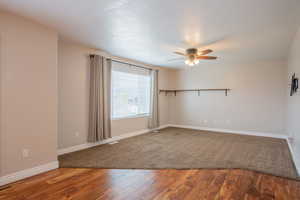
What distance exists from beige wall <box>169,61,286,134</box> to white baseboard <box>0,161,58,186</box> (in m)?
5.24

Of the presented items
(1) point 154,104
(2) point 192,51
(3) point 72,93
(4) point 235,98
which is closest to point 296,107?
(2) point 192,51

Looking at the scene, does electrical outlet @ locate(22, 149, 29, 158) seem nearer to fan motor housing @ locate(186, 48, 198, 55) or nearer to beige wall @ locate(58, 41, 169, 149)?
beige wall @ locate(58, 41, 169, 149)

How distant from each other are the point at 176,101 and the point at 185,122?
1.00 meters

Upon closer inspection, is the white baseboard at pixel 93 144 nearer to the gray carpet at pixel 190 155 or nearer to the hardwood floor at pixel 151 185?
the gray carpet at pixel 190 155

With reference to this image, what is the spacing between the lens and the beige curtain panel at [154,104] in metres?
6.16

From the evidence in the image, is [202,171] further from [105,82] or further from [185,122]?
[185,122]

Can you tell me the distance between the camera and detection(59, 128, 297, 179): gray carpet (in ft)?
10.1

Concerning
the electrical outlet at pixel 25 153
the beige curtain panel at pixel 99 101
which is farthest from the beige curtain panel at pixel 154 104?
the electrical outlet at pixel 25 153

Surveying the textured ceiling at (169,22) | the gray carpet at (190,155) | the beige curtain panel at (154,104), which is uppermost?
the textured ceiling at (169,22)

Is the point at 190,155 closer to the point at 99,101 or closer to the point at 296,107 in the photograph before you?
the point at 296,107

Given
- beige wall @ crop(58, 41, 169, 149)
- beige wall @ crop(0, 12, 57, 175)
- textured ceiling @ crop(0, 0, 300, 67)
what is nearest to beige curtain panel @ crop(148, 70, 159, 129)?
textured ceiling @ crop(0, 0, 300, 67)

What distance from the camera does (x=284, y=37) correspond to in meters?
3.29

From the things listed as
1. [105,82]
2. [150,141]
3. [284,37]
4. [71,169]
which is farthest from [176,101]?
[71,169]

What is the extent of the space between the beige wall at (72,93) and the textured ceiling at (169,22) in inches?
15.4
